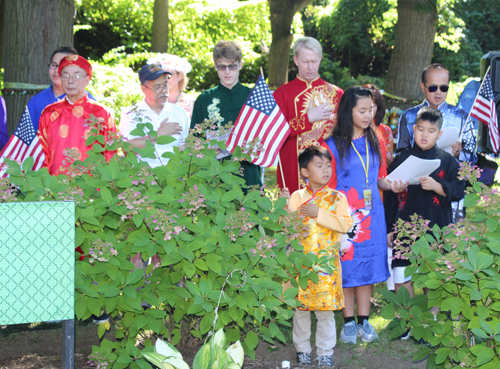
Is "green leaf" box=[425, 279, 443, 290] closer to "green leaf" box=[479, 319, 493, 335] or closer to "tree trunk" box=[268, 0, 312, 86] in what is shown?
"green leaf" box=[479, 319, 493, 335]

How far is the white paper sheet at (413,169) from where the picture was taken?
4.19m

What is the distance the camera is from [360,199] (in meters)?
4.39

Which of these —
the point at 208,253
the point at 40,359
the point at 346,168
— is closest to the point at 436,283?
the point at 208,253

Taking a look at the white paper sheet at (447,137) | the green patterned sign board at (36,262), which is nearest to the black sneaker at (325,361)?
the green patterned sign board at (36,262)

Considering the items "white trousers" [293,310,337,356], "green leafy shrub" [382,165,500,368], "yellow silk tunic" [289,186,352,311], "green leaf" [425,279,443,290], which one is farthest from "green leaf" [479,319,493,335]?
"white trousers" [293,310,337,356]

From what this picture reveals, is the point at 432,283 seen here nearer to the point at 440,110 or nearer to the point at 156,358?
the point at 156,358

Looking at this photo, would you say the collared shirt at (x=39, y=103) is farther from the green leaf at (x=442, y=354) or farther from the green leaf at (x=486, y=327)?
Result: the green leaf at (x=486, y=327)

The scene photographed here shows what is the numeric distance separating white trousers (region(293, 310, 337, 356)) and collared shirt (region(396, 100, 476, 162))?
1.78 meters

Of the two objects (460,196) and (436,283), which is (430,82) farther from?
(436,283)

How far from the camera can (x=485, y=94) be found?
5348 mm

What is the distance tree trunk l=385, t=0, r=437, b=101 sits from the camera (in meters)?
10.1

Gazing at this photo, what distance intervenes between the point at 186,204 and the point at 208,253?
292 millimetres

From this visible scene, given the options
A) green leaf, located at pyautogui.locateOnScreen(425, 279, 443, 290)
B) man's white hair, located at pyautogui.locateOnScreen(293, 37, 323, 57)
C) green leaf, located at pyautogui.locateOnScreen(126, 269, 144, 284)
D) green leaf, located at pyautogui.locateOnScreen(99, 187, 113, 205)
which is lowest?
green leaf, located at pyautogui.locateOnScreen(126, 269, 144, 284)

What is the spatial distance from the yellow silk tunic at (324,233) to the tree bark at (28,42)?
4.08m
